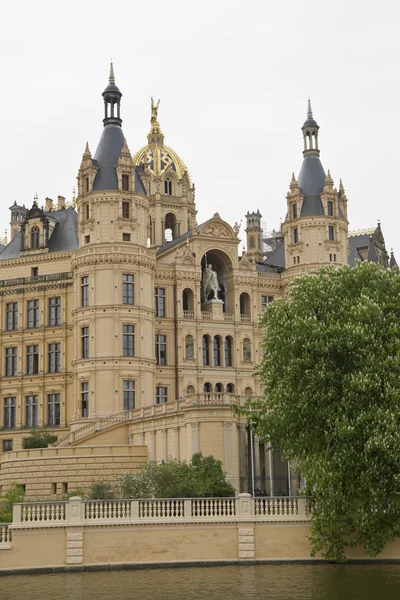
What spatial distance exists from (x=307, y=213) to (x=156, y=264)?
14665mm

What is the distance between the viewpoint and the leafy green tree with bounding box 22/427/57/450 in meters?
73.0

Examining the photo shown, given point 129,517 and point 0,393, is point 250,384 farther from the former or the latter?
point 129,517

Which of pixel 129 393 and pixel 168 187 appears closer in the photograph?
pixel 129 393

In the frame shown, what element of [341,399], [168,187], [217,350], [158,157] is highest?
[158,157]

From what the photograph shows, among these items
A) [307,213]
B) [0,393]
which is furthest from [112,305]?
[307,213]

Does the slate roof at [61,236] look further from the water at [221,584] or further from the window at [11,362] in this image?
the water at [221,584]

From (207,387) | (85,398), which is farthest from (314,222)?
(85,398)

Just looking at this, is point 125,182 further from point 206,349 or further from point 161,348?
point 206,349

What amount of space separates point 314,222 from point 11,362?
95.8ft

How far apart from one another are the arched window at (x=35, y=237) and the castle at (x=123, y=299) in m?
0.11

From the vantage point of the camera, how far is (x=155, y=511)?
3856cm

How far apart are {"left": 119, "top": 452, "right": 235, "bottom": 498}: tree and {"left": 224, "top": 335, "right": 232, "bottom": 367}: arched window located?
96.4ft

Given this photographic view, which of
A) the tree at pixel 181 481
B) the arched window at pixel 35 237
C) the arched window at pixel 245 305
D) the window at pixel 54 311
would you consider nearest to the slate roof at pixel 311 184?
the arched window at pixel 245 305

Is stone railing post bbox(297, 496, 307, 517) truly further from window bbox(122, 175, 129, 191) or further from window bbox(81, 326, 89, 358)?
window bbox(122, 175, 129, 191)
